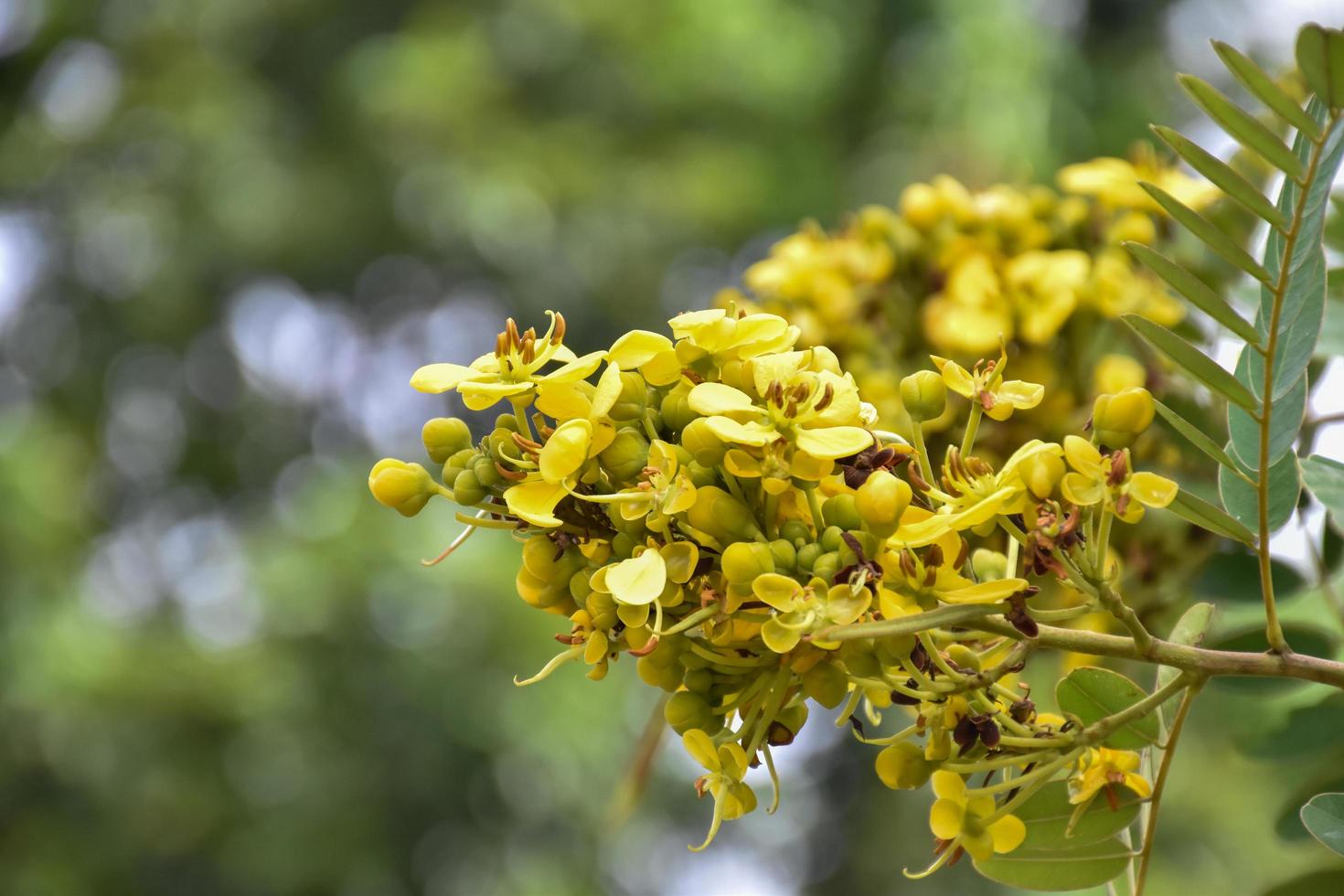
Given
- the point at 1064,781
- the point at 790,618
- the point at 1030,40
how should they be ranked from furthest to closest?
the point at 1030,40 → the point at 1064,781 → the point at 790,618

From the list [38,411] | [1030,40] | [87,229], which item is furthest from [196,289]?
[1030,40]

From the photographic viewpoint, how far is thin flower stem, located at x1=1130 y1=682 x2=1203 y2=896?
45 cm

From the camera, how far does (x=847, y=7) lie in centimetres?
495

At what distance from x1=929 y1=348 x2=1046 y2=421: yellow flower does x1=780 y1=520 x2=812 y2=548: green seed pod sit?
71 millimetres

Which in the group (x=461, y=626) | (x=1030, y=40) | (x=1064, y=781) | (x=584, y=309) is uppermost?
(x=1064, y=781)

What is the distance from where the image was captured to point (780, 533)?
0.39 meters

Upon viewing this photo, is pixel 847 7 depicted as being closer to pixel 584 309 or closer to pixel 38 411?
pixel 584 309

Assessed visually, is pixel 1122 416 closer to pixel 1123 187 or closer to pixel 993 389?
pixel 993 389

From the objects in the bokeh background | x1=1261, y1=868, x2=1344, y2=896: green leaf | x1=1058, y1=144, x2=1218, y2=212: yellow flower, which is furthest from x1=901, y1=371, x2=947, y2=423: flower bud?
the bokeh background

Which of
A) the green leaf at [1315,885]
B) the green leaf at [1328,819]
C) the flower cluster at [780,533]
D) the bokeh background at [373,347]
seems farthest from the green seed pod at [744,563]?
the bokeh background at [373,347]

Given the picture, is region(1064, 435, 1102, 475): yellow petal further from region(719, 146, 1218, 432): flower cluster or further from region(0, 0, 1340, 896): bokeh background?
region(0, 0, 1340, 896): bokeh background

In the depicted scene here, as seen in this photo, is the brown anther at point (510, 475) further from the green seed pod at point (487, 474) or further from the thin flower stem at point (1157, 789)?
the thin flower stem at point (1157, 789)

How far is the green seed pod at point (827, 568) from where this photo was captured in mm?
365

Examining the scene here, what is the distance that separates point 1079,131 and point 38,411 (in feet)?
13.1
